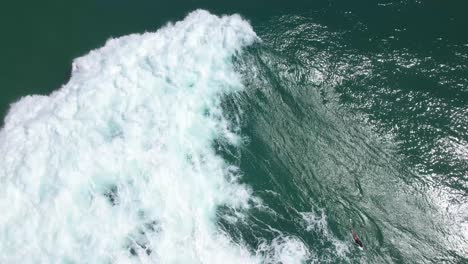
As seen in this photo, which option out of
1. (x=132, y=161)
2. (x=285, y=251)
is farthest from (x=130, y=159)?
(x=285, y=251)

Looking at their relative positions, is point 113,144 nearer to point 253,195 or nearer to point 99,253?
point 99,253

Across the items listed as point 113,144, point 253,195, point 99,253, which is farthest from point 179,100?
point 99,253

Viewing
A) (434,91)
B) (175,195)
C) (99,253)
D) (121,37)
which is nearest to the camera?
(99,253)

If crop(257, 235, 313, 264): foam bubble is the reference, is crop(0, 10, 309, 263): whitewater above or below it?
above

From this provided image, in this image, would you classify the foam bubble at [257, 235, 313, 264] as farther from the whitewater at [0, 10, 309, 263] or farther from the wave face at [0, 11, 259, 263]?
the wave face at [0, 11, 259, 263]

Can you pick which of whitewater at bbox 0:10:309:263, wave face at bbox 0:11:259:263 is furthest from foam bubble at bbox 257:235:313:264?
wave face at bbox 0:11:259:263
